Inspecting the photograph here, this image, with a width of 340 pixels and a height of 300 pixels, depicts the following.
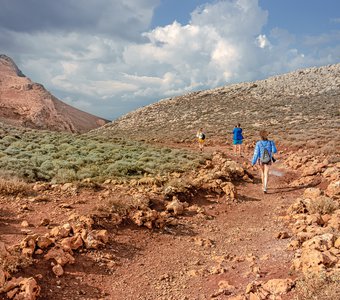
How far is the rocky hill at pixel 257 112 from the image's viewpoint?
26.7m

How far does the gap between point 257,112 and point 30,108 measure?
2984 cm

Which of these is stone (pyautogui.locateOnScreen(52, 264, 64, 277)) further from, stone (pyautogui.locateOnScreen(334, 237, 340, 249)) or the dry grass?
stone (pyautogui.locateOnScreen(334, 237, 340, 249))

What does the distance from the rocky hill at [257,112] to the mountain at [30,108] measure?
6592 millimetres

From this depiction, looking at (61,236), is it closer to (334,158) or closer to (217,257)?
(217,257)

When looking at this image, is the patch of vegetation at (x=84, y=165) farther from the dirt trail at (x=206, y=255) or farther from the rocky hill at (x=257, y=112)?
the rocky hill at (x=257, y=112)

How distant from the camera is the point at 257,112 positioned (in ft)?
126

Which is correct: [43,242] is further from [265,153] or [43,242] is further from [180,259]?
[265,153]

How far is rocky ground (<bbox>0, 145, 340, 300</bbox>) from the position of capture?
4520mm

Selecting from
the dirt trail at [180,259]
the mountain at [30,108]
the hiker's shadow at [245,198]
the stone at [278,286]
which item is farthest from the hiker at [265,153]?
the mountain at [30,108]

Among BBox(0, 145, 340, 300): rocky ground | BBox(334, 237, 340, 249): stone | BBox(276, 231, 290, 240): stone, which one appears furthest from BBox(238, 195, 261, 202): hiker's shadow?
BBox(334, 237, 340, 249): stone

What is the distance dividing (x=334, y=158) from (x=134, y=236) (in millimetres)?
9974

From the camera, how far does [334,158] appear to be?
13047 millimetres

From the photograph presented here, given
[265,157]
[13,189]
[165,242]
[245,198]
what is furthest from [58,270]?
[265,157]

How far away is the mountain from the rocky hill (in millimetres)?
6592
